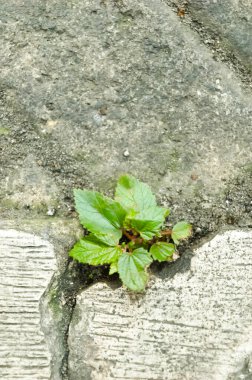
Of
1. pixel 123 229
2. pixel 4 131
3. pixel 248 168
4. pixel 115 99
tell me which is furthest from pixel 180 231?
pixel 4 131

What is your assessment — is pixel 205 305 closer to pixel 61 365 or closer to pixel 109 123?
pixel 61 365

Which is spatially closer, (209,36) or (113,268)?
(113,268)

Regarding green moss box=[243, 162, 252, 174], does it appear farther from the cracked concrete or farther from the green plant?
the green plant

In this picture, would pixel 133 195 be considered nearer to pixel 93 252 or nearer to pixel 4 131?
pixel 93 252

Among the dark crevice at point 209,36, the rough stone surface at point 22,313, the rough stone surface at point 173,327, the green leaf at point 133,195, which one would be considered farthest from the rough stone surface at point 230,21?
the rough stone surface at point 22,313

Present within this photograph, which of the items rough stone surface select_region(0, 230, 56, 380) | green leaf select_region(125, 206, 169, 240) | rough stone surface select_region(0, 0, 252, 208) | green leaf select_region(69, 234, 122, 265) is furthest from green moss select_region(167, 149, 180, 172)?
rough stone surface select_region(0, 230, 56, 380)

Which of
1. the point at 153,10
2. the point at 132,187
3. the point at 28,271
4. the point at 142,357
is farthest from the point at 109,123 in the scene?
the point at 142,357
